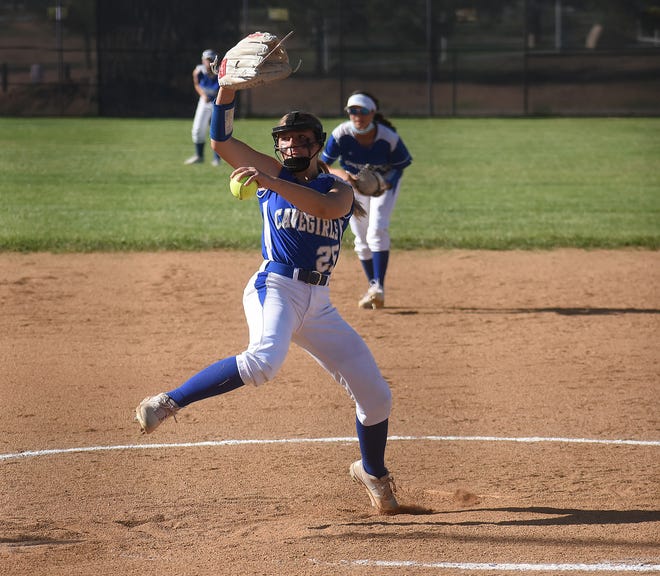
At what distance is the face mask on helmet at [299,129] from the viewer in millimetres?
5102

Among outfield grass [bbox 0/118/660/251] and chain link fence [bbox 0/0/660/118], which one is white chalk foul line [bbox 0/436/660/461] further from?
chain link fence [bbox 0/0/660/118]

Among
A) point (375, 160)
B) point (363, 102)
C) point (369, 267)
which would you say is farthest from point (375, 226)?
point (363, 102)

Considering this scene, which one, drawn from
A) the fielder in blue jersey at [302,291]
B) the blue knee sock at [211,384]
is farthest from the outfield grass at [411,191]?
the blue knee sock at [211,384]

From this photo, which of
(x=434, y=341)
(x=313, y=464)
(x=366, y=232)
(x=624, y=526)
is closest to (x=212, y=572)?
(x=313, y=464)

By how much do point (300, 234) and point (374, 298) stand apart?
4.67m

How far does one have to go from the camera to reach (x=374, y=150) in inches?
385

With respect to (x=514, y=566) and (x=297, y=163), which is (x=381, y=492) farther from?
(x=297, y=163)

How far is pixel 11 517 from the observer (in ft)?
16.4

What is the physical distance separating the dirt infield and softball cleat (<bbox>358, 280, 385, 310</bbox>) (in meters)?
0.13

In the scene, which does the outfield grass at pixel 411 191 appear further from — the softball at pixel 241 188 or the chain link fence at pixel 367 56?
the softball at pixel 241 188

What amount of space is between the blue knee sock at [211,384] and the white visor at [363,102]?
497 cm

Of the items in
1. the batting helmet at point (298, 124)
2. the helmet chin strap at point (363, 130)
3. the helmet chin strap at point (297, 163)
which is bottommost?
the helmet chin strap at point (363, 130)

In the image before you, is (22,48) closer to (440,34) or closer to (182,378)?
(440,34)

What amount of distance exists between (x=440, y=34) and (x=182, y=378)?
28.9 m
